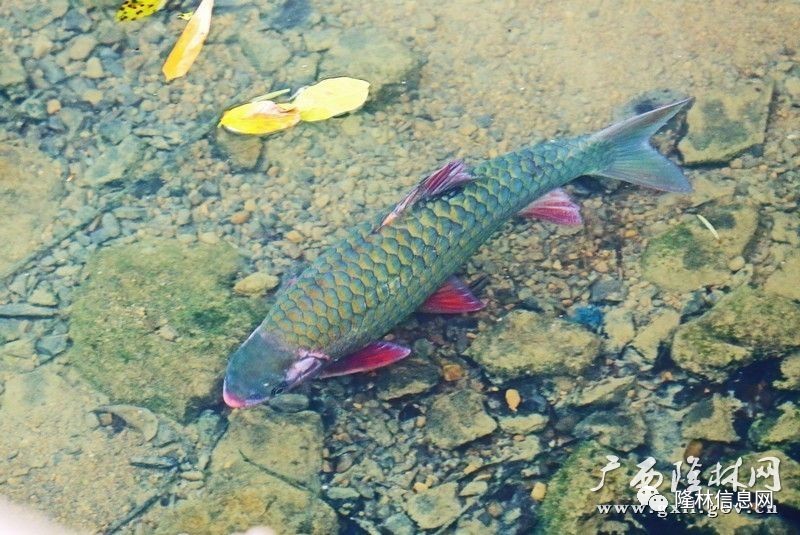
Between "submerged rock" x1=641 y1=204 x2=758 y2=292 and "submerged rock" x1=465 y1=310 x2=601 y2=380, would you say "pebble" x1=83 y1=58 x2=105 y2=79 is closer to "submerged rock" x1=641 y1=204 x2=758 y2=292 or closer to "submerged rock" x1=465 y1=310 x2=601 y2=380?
"submerged rock" x1=465 y1=310 x2=601 y2=380

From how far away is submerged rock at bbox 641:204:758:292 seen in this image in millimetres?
4820

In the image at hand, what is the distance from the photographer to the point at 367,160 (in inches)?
211

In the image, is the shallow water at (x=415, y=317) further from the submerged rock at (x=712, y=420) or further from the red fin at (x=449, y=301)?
the red fin at (x=449, y=301)

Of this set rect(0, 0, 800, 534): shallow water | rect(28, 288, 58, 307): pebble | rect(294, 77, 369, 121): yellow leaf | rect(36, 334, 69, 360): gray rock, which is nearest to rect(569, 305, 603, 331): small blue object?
rect(0, 0, 800, 534): shallow water

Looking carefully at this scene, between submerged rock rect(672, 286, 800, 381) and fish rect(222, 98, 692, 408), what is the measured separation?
2.41ft

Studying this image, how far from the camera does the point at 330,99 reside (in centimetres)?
550

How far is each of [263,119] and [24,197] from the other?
1.47 meters

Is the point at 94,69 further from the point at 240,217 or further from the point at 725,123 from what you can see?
the point at 725,123

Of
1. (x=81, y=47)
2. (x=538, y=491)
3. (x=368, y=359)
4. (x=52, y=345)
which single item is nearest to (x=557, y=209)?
(x=368, y=359)

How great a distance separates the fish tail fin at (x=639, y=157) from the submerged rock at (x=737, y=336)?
73 centimetres

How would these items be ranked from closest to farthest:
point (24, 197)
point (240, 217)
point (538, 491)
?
point (538, 491)
point (240, 217)
point (24, 197)

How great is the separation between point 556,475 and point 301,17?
346cm

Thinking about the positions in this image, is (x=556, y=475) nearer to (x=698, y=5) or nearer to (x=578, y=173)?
(x=578, y=173)

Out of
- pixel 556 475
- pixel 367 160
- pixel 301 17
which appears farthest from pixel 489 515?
pixel 301 17
